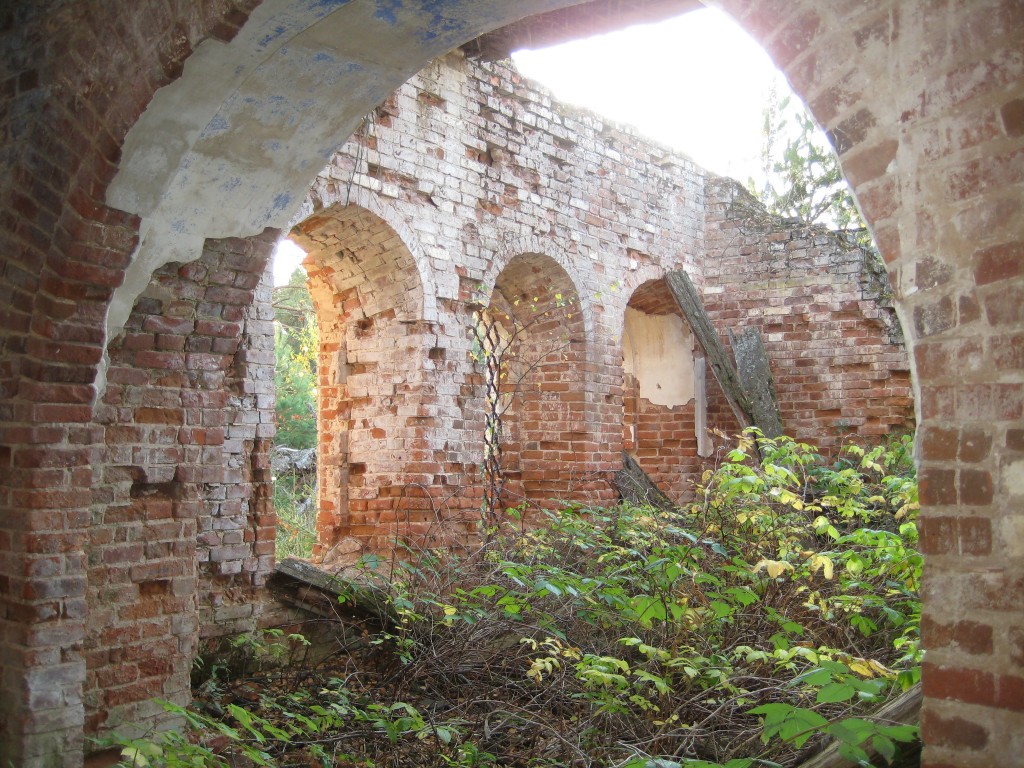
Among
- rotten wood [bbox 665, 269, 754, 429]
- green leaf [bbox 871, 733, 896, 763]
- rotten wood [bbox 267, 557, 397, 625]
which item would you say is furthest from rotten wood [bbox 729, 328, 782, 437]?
green leaf [bbox 871, 733, 896, 763]

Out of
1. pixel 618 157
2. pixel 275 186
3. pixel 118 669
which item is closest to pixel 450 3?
pixel 275 186

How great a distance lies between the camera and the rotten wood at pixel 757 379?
1023cm

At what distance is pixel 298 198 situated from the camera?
15.4 ft

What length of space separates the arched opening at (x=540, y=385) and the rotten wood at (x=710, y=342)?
1.83 m

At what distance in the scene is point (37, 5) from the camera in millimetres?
3523

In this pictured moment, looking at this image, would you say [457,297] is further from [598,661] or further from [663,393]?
[663,393]

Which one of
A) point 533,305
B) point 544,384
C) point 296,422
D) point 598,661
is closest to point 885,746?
point 598,661

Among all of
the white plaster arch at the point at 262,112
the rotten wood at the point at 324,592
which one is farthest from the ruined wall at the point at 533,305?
the white plaster arch at the point at 262,112

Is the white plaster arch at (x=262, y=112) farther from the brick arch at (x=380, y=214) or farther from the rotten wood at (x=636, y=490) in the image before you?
the rotten wood at (x=636, y=490)

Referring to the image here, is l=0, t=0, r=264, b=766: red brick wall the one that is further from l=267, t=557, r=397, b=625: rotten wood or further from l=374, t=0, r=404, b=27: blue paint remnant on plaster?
l=267, t=557, r=397, b=625: rotten wood

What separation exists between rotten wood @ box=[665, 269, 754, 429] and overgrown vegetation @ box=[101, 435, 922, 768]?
3.58 meters

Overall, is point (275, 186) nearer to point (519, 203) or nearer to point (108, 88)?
point (108, 88)

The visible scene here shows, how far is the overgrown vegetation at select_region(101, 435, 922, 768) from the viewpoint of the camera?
394 cm

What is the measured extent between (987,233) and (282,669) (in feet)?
15.7
